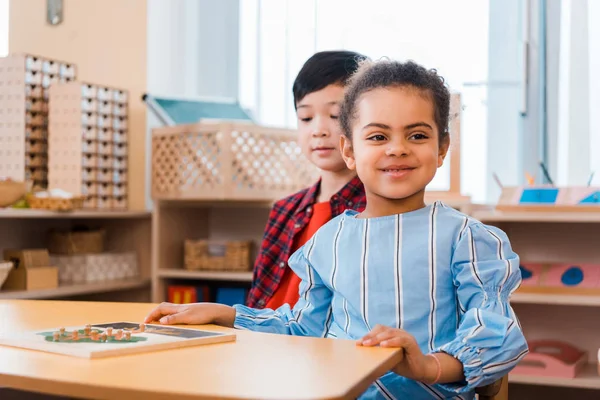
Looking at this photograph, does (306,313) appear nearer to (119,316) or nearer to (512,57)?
(119,316)

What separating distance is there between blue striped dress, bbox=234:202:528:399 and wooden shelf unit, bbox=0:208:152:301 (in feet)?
5.31

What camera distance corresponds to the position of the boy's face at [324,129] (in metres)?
1.71

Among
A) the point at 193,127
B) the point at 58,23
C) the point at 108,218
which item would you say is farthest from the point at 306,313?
the point at 58,23

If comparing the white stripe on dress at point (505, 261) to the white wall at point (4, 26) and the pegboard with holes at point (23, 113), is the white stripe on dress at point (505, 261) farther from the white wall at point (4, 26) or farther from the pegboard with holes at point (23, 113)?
the white wall at point (4, 26)

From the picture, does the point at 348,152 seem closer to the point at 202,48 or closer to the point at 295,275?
the point at 295,275

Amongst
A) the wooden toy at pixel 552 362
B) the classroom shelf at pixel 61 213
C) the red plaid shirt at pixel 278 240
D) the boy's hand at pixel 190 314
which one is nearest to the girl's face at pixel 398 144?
the boy's hand at pixel 190 314

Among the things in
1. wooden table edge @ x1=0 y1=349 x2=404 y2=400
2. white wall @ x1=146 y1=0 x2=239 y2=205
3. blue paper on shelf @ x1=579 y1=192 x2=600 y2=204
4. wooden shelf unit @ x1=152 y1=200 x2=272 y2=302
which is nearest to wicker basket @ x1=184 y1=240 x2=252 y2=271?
wooden shelf unit @ x1=152 y1=200 x2=272 y2=302

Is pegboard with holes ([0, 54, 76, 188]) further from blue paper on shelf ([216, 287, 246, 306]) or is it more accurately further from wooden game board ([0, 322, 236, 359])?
wooden game board ([0, 322, 236, 359])

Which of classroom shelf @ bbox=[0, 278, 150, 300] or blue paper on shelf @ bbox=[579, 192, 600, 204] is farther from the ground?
blue paper on shelf @ bbox=[579, 192, 600, 204]

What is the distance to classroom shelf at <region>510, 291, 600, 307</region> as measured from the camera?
7.63 ft

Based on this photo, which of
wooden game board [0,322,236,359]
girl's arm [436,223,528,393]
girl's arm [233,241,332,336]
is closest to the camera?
wooden game board [0,322,236,359]

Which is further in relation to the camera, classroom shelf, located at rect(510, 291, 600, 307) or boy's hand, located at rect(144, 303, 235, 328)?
classroom shelf, located at rect(510, 291, 600, 307)

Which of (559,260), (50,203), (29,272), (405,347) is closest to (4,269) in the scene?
(29,272)

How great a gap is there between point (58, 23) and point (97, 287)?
1232 millimetres
